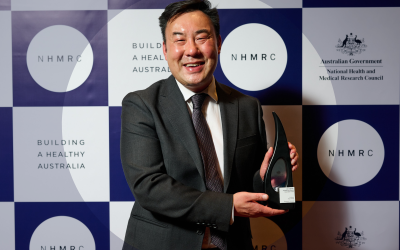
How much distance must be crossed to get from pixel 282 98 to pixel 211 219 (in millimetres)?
905

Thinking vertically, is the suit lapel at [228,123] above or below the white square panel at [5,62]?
below

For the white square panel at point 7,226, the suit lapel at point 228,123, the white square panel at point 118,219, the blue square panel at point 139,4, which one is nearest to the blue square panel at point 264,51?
the blue square panel at point 139,4

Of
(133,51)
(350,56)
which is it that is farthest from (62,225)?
(350,56)

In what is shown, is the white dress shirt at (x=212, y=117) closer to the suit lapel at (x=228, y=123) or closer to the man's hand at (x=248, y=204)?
the suit lapel at (x=228, y=123)

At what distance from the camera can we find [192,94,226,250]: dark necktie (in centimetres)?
106

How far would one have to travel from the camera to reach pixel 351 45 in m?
1.62

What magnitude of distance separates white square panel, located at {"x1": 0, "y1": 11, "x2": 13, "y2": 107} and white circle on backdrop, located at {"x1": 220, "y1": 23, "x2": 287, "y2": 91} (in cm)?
115

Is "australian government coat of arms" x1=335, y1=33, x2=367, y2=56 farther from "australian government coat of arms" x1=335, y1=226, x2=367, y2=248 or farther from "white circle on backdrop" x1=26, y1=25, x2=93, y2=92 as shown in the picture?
"white circle on backdrop" x1=26, y1=25, x2=93, y2=92

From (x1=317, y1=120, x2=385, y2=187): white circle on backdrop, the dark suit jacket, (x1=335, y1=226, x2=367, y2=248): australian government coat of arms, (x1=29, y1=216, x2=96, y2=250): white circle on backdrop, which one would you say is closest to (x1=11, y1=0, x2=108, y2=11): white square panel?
the dark suit jacket

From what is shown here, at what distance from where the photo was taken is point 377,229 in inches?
65.9

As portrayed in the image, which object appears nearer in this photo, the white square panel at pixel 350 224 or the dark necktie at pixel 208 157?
the dark necktie at pixel 208 157

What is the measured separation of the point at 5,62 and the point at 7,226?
90 cm

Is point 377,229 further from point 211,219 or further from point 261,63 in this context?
point 211,219

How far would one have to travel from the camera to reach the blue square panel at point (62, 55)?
1622 mm
